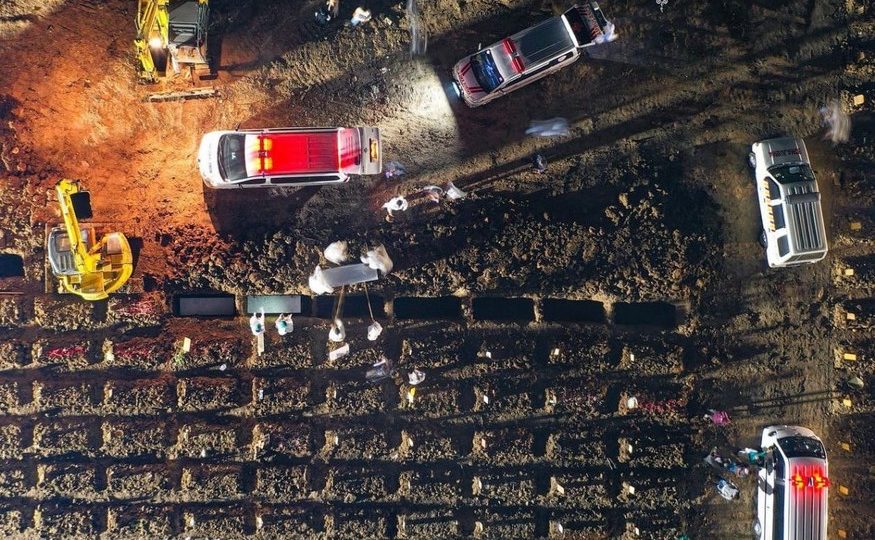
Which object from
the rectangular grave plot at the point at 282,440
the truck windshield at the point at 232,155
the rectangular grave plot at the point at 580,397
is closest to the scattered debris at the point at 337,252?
the truck windshield at the point at 232,155

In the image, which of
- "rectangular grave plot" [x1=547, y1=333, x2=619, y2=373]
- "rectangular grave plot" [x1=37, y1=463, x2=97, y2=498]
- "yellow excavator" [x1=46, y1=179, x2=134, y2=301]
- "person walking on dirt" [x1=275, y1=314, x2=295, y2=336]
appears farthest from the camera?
"rectangular grave plot" [x1=547, y1=333, x2=619, y2=373]

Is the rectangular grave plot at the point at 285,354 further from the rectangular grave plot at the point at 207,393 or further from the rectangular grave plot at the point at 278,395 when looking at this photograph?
the rectangular grave plot at the point at 207,393

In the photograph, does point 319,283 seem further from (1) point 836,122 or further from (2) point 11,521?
(1) point 836,122

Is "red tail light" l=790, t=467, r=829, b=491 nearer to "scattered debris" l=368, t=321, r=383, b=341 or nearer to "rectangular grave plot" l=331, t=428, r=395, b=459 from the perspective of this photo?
"rectangular grave plot" l=331, t=428, r=395, b=459

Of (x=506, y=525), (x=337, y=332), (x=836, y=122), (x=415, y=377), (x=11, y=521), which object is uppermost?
(x=836, y=122)

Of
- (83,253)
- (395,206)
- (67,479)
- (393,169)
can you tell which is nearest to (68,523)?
(67,479)

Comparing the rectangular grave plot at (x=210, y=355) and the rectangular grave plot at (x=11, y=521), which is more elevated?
the rectangular grave plot at (x=210, y=355)

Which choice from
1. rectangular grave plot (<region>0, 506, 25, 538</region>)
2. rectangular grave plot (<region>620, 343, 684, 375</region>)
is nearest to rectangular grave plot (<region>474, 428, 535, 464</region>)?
rectangular grave plot (<region>620, 343, 684, 375</region>)

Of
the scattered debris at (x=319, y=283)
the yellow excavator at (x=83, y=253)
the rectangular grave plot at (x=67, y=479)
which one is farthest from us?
the scattered debris at (x=319, y=283)
